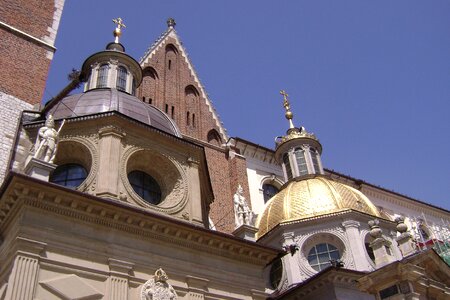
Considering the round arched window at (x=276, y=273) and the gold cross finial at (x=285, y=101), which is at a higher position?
the gold cross finial at (x=285, y=101)

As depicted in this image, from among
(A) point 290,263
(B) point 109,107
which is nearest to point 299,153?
(A) point 290,263

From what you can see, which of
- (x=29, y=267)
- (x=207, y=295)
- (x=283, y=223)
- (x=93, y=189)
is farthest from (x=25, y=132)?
(x=283, y=223)

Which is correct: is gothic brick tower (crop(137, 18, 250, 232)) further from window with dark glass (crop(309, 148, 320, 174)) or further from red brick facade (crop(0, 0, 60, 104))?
red brick facade (crop(0, 0, 60, 104))

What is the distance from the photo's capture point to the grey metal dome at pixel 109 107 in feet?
52.0

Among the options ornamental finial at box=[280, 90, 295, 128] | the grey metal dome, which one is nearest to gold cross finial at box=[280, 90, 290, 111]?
ornamental finial at box=[280, 90, 295, 128]

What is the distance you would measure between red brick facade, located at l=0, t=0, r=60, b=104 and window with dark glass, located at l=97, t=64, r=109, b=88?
92.1 inches

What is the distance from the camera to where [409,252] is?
12375 mm

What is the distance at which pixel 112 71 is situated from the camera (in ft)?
65.3

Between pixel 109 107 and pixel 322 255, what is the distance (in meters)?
10.4

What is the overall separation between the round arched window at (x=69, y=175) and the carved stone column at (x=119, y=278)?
3.48 metres

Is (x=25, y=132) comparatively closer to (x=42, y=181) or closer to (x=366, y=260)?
(x=42, y=181)

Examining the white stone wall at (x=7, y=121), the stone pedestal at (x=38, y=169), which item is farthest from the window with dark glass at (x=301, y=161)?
the stone pedestal at (x=38, y=169)

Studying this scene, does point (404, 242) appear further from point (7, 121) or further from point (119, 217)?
point (7, 121)

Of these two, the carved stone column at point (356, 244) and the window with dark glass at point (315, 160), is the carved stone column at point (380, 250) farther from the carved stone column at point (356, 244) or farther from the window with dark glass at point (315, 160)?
the window with dark glass at point (315, 160)
